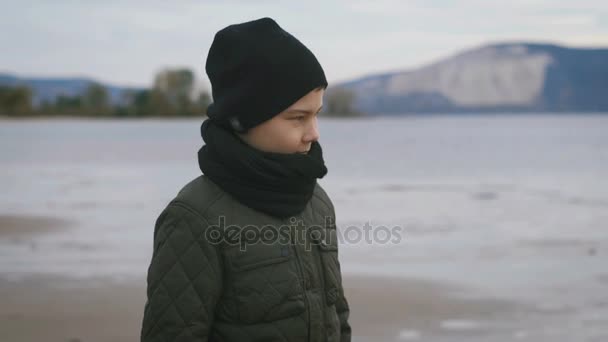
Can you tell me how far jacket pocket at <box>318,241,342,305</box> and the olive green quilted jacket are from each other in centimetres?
6

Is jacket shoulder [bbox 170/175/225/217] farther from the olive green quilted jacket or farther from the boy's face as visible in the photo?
the boy's face

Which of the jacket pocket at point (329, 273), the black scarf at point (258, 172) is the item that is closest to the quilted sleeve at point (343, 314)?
the jacket pocket at point (329, 273)

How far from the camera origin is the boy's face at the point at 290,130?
233cm

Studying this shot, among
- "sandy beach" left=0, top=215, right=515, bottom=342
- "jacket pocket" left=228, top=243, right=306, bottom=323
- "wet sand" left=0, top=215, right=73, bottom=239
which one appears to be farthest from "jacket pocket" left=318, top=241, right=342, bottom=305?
"wet sand" left=0, top=215, right=73, bottom=239

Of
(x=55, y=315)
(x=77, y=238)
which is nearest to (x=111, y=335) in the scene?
(x=55, y=315)

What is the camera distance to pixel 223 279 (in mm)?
2307

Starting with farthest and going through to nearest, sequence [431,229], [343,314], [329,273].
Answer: [431,229]
[343,314]
[329,273]

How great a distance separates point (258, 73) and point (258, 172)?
0.27 m

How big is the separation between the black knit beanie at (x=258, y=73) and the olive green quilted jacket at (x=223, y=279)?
A: 0.68 feet

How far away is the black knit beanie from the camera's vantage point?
7.55 ft

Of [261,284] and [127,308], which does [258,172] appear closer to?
[261,284]

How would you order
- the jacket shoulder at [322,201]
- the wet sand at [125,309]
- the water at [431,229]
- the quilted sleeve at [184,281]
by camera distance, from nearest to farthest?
the quilted sleeve at [184,281] → the jacket shoulder at [322,201] → the wet sand at [125,309] → the water at [431,229]

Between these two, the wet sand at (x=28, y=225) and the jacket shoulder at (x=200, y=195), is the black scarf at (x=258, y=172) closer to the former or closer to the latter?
the jacket shoulder at (x=200, y=195)

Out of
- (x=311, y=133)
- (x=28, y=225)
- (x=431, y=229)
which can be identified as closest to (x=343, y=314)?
(x=311, y=133)
